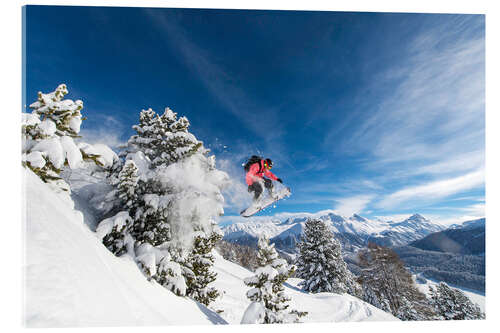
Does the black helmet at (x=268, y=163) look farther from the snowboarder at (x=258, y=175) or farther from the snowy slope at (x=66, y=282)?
the snowy slope at (x=66, y=282)

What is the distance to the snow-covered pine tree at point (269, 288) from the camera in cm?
443

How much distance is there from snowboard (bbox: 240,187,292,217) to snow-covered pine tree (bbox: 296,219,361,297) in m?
10.6

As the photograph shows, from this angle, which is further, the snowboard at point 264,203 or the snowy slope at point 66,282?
the snowboard at point 264,203

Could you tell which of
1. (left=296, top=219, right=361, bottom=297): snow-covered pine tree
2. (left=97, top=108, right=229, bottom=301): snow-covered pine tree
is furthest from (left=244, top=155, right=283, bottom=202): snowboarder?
(left=296, top=219, right=361, bottom=297): snow-covered pine tree

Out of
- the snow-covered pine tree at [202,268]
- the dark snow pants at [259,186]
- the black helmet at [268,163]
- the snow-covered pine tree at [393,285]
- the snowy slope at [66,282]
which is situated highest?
the black helmet at [268,163]

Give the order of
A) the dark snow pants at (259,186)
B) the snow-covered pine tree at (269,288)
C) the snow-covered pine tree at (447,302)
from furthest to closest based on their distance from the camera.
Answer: the snow-covered pine tree at (447,302) → the dark snow pants at (259,186) → the snow-covered pine tree at (269,288)

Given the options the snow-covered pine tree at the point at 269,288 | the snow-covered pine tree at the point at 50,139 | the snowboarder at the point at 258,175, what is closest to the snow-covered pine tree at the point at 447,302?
the snow-covered pine tree at the point at 269,288

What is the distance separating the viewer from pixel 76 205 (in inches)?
190

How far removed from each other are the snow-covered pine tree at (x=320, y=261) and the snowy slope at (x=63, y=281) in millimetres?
14428

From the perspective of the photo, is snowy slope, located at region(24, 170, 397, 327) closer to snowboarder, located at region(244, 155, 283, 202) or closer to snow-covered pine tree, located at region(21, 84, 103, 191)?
snow-covered pine tree, located at region(21, 84, 103, 191)

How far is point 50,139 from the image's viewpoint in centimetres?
315

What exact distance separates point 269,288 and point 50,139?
4.91 meters
